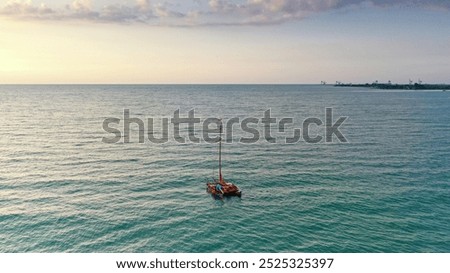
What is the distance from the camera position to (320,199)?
4322 centimetres

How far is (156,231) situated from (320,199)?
21.1 m

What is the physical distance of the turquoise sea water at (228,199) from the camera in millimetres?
33312

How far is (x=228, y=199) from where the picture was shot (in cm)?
4362

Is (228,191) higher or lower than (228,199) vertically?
higher

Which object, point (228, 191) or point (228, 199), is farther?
point (228, 191)

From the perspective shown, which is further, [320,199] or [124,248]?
[320,199]

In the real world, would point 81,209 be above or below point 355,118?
below

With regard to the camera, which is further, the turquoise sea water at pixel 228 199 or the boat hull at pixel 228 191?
the boat hull at pixel 228 191

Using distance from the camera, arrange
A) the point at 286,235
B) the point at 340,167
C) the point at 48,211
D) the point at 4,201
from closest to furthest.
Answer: the point at 286,235
the point at 48,211
the point at 4,201
the point at 340,167

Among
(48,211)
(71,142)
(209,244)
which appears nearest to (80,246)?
(48,211)

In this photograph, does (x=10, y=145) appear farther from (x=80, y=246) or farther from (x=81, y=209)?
(x=80, y=246)

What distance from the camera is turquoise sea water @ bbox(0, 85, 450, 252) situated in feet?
109

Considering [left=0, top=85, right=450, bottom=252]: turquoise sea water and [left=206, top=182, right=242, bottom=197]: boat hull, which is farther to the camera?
[left=206, top=182, right=242, bottom=197]: boat hull
